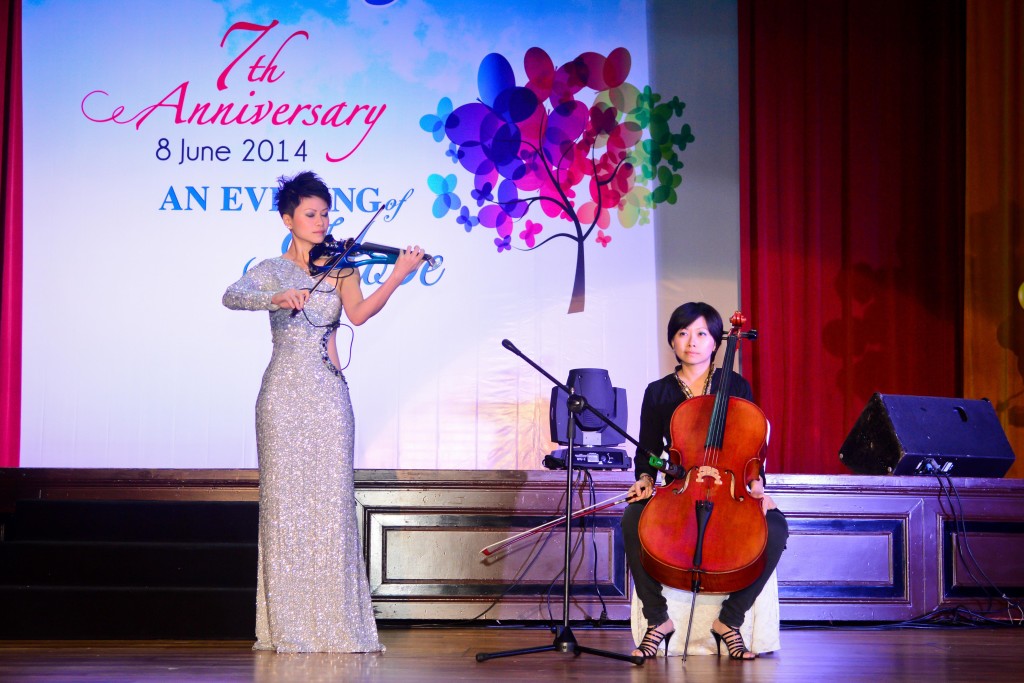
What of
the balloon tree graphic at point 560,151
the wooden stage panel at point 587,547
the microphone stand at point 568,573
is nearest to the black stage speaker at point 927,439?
the wooden stage panel at point 587,547

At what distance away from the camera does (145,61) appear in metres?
5.94

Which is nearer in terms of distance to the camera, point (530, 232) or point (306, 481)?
point (306, 481)

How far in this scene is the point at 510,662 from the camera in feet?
10.6

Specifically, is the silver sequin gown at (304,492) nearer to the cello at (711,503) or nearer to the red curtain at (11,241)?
the cello at (711,503)

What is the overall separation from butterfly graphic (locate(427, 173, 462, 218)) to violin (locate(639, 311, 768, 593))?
9.73 feet

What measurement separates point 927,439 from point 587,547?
57.8 inches

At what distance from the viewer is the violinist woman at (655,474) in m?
3.38

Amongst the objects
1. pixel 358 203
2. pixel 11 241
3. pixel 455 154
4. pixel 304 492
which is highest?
pixel 455 154

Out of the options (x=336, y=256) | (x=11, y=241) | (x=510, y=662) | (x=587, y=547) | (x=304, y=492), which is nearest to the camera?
(x=510, y=662)

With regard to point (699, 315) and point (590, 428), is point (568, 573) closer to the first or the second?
point (699, 315)

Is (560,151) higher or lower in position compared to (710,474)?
higher

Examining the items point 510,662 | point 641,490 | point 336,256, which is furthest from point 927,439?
point 336,256

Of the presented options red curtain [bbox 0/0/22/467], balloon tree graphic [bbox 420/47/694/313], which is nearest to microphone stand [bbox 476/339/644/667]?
balloon tree graphic [bbox 420/47/694/313]

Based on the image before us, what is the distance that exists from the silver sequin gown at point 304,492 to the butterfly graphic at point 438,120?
2.56 meters
